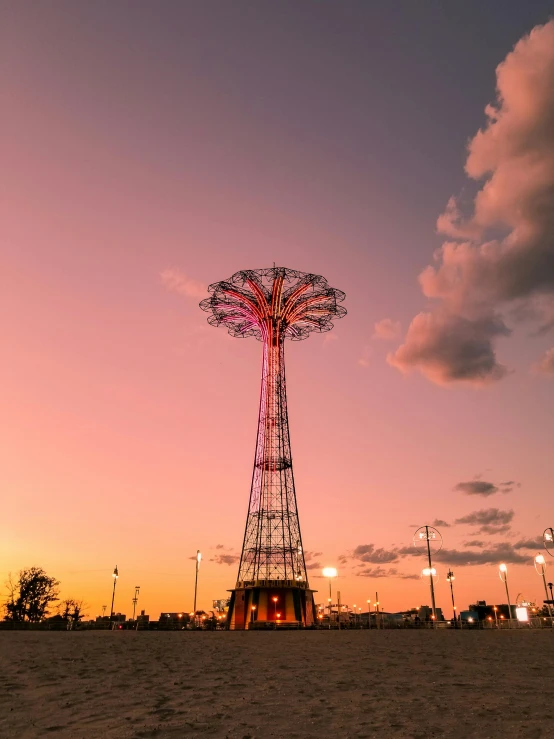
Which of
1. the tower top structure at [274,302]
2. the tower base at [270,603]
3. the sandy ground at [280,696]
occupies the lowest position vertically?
the sandy ground at [280,696]

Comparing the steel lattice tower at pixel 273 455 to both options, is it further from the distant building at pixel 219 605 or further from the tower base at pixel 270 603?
the distant building at pixel 219 605

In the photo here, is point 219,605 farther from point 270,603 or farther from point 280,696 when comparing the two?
point 280,696

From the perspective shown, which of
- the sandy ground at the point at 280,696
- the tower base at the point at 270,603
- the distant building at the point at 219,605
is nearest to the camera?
the sandy ground at the point at 280,696

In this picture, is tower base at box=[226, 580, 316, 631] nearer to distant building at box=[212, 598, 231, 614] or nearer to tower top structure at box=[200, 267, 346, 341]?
tower top structure at box=[200, 267, 346, 341]

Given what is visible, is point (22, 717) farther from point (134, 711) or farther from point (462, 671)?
point (462, 671)

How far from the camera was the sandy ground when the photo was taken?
10.8m

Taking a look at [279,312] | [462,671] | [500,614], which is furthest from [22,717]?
[500,614]

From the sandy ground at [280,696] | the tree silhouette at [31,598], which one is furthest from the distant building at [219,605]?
the sandy ground at [280,696]

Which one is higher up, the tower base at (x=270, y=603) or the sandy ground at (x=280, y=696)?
the tower base at (x=270, y=603)

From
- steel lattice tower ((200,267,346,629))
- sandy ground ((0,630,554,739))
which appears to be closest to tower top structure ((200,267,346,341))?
steel lattice tower ((200,267,346,629))

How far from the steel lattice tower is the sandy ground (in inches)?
1585

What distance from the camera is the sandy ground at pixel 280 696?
1075 cm

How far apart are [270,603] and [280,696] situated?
50802 mm

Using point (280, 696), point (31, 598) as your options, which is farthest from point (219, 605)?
point (280, 696)
